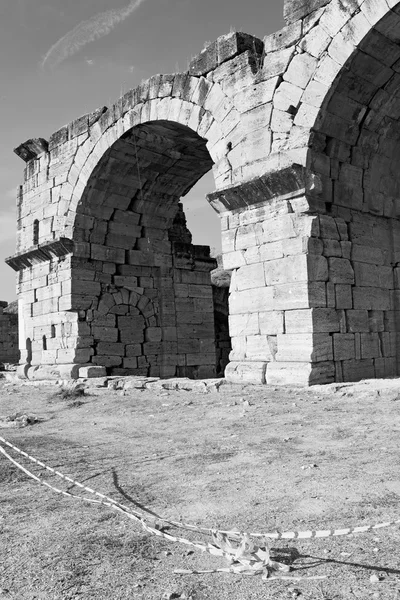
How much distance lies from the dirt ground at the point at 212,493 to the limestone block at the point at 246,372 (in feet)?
3.31

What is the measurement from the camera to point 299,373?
23.6 ft

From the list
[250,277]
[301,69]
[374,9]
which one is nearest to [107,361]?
[250,277]

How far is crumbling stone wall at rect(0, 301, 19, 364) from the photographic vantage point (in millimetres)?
21250

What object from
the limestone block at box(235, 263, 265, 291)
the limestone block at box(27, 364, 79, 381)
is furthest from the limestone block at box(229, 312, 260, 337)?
the limestone block at box(27, 364, 79, 381)

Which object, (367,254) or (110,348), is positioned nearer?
(367,254)

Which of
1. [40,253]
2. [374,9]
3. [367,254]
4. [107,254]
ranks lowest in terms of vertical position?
[367,254]

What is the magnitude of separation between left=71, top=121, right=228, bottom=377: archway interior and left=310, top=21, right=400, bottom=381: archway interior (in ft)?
12.4

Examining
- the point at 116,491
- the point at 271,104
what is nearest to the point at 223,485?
the point at 116,491

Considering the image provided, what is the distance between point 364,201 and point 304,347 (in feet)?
8.82

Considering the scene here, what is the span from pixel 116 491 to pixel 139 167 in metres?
9.26

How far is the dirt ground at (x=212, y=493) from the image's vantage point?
217cm

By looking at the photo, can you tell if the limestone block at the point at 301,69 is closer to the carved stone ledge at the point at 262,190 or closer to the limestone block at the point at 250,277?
the carved stone ledge at the point at 262,190

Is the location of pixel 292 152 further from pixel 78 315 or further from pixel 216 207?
pixel 78 315

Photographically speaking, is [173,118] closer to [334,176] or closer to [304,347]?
[334,176]
